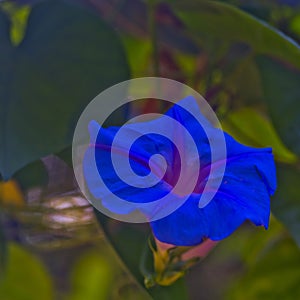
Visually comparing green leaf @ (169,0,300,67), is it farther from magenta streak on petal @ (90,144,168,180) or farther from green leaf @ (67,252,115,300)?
green leaf @ (67,252,115,300)

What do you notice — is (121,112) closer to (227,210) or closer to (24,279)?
(227,210)

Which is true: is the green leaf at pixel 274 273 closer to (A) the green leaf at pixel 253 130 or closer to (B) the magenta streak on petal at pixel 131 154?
(A) the green leaf at pixel 253 130

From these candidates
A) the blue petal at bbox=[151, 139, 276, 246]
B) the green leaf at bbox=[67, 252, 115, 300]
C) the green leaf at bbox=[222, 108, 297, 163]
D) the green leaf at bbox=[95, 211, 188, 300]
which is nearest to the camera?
the blue petal at bbox=[151, 139, 276, 246]

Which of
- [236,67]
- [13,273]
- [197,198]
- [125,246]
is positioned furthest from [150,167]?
[13,273]

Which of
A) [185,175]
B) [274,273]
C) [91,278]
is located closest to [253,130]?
[274,273]

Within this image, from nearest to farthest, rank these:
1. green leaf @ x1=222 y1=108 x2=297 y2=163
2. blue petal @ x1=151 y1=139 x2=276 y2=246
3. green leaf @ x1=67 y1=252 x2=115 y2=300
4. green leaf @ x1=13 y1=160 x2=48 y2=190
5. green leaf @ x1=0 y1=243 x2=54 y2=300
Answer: blue petal @ x1=151 y1=139 x2=276 y2=246 < green leaf @ x1=13 y1=160 x2=48 y2=190 < green leaf @ x1=222 y1=108 x2=297 y2=163 < green leaf @ x1=0 y1=243 x2=54 y2=300 < green leaf @ x1=67 y1=252 x2=115 y2=300

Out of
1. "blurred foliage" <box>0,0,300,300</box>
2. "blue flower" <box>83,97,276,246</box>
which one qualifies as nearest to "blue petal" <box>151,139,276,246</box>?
"blue flower" <box>83,97,276,246</box>
